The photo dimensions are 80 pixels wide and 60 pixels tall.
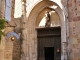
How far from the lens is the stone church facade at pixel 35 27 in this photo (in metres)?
8.87

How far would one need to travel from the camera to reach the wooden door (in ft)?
32.7

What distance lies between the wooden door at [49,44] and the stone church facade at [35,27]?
0.11 meters

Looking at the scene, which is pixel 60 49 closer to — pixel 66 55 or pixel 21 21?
pixel 66 55

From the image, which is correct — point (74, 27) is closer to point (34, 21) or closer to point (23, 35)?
point (34, 21)

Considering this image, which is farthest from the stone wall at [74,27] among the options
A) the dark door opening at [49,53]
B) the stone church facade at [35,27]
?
the dark door opening at [49,53]

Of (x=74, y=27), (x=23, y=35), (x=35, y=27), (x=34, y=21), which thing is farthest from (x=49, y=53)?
(x=74, y=27)

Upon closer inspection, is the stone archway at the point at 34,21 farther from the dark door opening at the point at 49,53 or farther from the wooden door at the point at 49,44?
the dark door opening at the point at 49,53

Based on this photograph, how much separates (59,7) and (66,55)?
2.60 metres

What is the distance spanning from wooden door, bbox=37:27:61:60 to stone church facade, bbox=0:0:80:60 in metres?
0.11

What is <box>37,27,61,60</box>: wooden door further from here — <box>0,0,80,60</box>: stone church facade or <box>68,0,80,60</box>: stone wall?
<box>68,0,80,60</box>: stone wall

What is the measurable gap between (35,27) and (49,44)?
1284 millimetres

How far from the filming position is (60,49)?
981 cm

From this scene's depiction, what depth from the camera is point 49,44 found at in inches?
400

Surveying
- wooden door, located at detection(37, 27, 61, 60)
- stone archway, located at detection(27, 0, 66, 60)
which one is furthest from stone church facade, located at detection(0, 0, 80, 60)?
wooden door, located at detection(37, 27, 61, 60)
